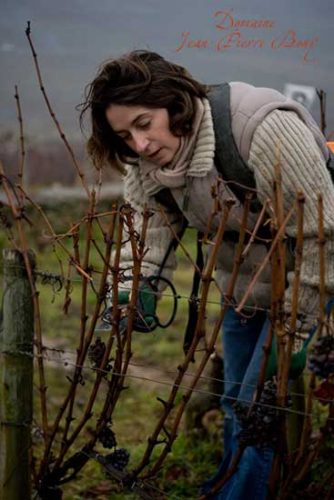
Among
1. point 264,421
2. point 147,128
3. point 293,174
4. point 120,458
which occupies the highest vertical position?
point 147,128

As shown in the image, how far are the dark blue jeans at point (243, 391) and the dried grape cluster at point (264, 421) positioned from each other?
164 millimetres

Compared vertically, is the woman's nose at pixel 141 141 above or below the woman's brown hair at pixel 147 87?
below

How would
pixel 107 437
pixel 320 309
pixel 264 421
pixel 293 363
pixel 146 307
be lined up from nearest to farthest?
pixel 320 309, pixel 264 421, pixel 293 363, pixel 107 437, pixel 146 307

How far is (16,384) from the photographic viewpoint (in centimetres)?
221

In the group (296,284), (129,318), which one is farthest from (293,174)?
(129,318)

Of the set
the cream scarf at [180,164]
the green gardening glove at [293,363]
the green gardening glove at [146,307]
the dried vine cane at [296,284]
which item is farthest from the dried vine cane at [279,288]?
the cream scarf at [180,164]

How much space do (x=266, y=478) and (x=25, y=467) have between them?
684 millimetres

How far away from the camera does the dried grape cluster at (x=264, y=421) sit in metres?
1.84

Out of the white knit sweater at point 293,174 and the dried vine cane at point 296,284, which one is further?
the white knit sweater at point 293,174

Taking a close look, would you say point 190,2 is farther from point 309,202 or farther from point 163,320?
point 163,320

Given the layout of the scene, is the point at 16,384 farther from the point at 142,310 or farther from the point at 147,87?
the point at 147,87

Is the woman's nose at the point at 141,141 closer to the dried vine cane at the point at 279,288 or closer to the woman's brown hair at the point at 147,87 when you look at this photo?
the woman's brown hair at the point at 147,87

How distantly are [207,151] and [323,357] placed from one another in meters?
0.72

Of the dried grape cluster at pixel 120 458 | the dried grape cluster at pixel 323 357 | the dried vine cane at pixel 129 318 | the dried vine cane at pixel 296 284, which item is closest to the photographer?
the dried vine cane at pixel 296 284
